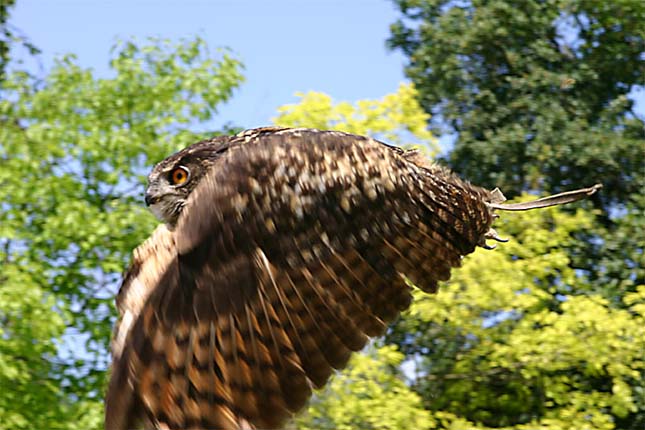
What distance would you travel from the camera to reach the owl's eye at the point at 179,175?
359 cm

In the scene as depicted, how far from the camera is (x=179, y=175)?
360cm

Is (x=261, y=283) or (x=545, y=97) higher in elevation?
(x=545, y=97)

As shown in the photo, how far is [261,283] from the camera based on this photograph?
3.46 meters

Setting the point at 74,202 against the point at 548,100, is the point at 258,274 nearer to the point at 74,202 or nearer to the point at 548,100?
the point at 74,202

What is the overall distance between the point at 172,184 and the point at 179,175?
0.04 meters

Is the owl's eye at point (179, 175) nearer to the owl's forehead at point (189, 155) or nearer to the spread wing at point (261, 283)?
the owl's forehead at point (189, 155)

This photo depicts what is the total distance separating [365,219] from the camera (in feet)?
11.7

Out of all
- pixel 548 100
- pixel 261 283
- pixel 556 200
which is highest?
pixel 548 100

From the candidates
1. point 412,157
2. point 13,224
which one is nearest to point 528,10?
point 13,224

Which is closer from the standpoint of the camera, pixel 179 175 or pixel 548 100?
pixel 179 175

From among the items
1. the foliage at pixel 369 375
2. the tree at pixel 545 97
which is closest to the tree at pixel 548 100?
the tree at pixel 545 97

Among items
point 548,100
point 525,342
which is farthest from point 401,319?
point 548,100

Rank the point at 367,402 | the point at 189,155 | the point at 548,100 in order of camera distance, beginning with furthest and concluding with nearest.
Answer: the point at 548,100, the point at 367,402, the point at 189,155

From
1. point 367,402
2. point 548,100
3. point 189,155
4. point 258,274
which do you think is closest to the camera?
point 258,274
